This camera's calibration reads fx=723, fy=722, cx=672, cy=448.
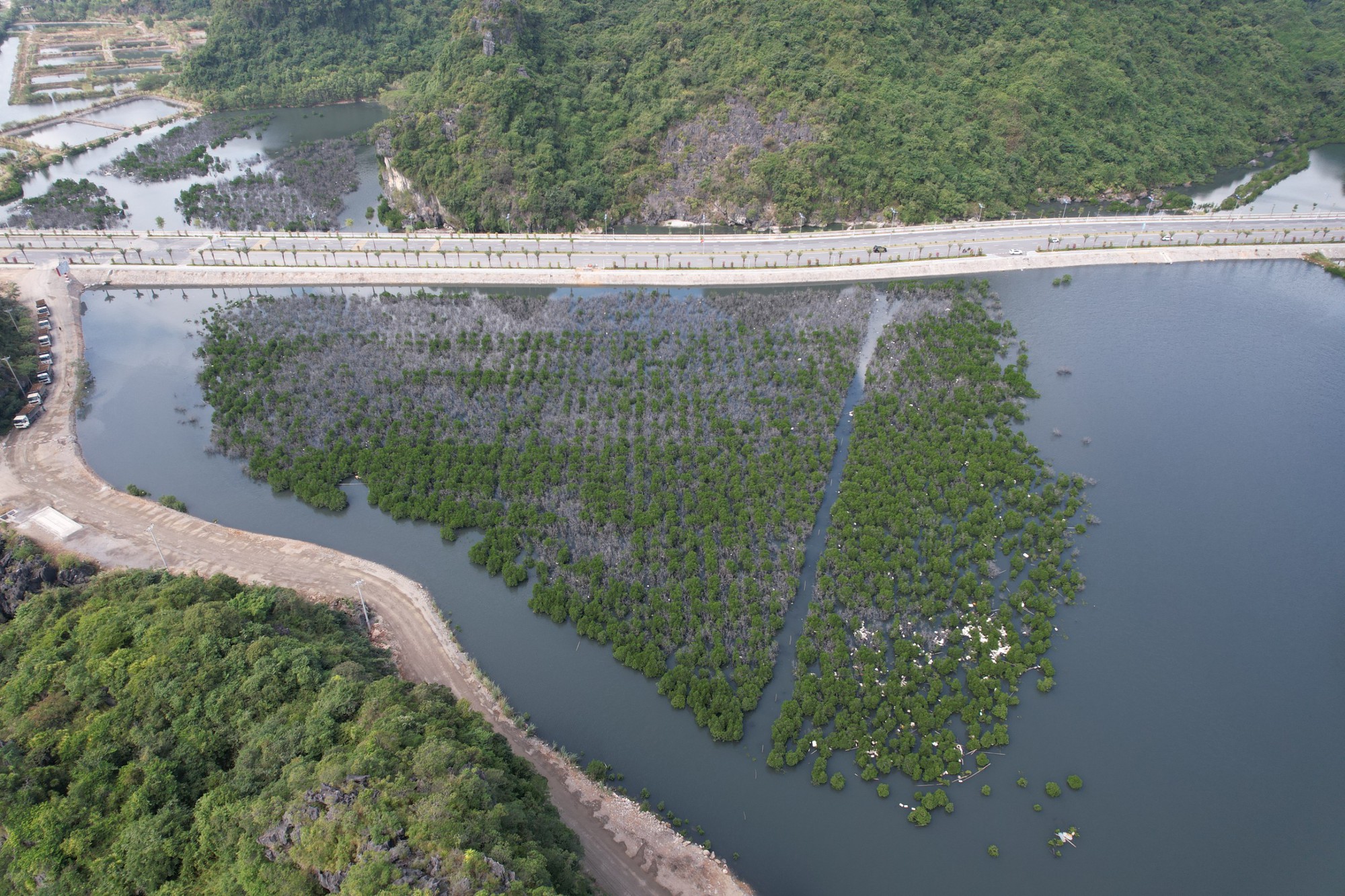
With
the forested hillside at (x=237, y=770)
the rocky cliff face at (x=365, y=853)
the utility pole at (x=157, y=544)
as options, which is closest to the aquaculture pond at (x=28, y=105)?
the utility pole at (x=157, y=544)

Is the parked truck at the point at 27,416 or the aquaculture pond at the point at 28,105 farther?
the aquaculture pond at the point at 28,105

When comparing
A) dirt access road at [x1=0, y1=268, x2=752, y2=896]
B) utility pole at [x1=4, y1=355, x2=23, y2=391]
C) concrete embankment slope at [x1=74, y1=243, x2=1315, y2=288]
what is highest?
concrete embankment slope at [x1=74, y1=243, x2=1315, y2=288]

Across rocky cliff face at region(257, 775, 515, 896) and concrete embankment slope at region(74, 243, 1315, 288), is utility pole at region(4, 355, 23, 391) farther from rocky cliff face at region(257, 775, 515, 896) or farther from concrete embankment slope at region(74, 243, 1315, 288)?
rocky cliff face at region(257, 775, 515, 896)

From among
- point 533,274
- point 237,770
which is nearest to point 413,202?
point 533,274

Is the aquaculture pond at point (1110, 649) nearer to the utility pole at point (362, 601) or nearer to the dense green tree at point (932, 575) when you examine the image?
the dense green tree at point (932, 575)

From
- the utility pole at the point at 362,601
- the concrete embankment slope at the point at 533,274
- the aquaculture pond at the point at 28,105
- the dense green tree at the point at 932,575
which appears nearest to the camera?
the dense green tree at the point at 932,575

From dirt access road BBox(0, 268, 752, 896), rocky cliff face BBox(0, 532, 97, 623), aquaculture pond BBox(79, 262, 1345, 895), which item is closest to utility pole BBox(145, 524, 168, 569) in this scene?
dirt access road BBox(0, 268, 752, 896)
